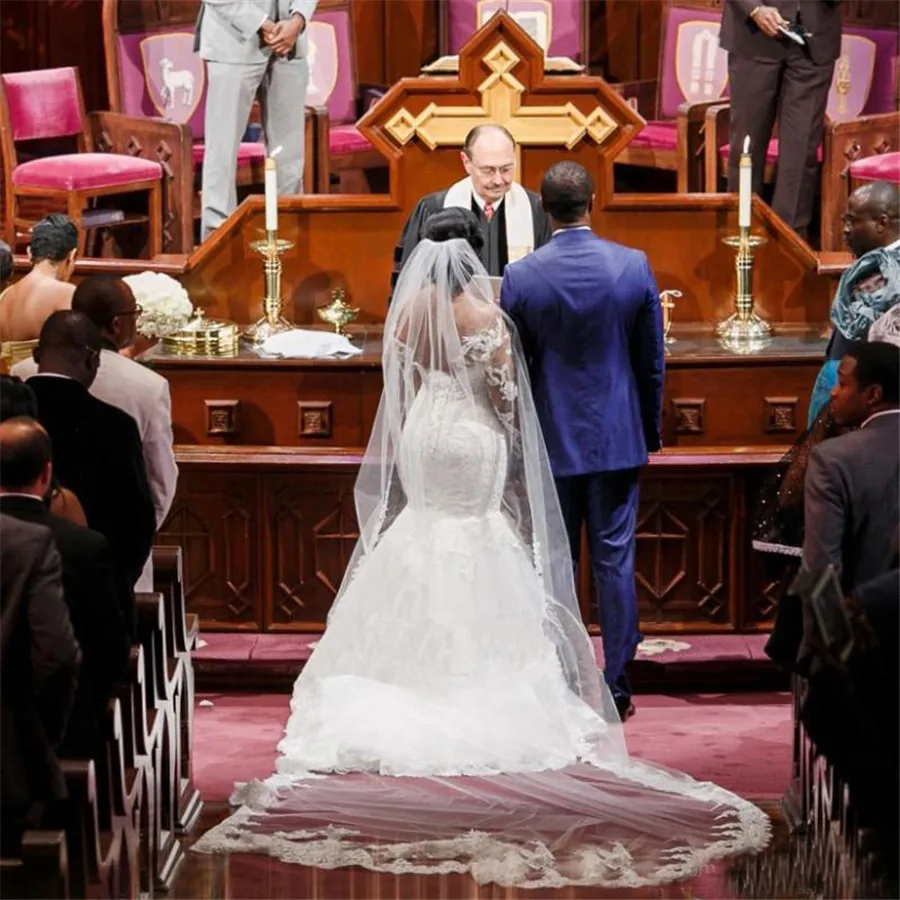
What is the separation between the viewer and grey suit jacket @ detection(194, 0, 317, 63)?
328 inches

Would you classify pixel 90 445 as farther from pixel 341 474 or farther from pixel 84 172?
pixel 84 172

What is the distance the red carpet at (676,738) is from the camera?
18.7ft

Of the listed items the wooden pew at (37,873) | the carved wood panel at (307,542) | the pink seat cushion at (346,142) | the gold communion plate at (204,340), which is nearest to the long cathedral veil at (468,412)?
the carved wood panel at (307,542)

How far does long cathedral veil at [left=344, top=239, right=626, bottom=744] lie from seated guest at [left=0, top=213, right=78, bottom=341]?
3.43ft

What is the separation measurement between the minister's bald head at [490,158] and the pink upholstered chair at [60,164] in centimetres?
293

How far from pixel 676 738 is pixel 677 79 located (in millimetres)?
4762

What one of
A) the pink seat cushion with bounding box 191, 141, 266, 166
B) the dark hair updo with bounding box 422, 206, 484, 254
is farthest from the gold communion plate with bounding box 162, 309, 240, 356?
the pink seat cushion with bounding box 191, 141, 266, 166

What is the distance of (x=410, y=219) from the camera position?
675 cm

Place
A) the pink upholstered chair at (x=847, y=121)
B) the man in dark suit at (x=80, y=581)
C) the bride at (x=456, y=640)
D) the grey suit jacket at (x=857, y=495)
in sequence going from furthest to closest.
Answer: the pink upholstered chair at (x=847, y=121), the bride at (x=456, y=640), the grey suit jacket at (x=857, y=495), the man in dark suit at (x=80, y=581)

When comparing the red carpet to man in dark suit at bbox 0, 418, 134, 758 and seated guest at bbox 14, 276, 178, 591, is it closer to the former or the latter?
seated guest at bbox 14, 276, 178, 591

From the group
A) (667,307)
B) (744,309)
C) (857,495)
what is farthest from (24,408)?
(744,309)

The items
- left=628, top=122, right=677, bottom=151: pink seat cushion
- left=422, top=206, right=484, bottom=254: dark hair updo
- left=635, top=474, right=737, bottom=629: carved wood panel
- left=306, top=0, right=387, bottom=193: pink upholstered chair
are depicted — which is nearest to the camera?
left=422, top=206, right=484, bottom=254: dark hair updo

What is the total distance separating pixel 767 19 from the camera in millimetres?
8297

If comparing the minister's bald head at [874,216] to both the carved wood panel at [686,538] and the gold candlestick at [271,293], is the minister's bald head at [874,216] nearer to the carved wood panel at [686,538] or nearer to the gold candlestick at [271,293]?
the carved wood panel at [686,538]
